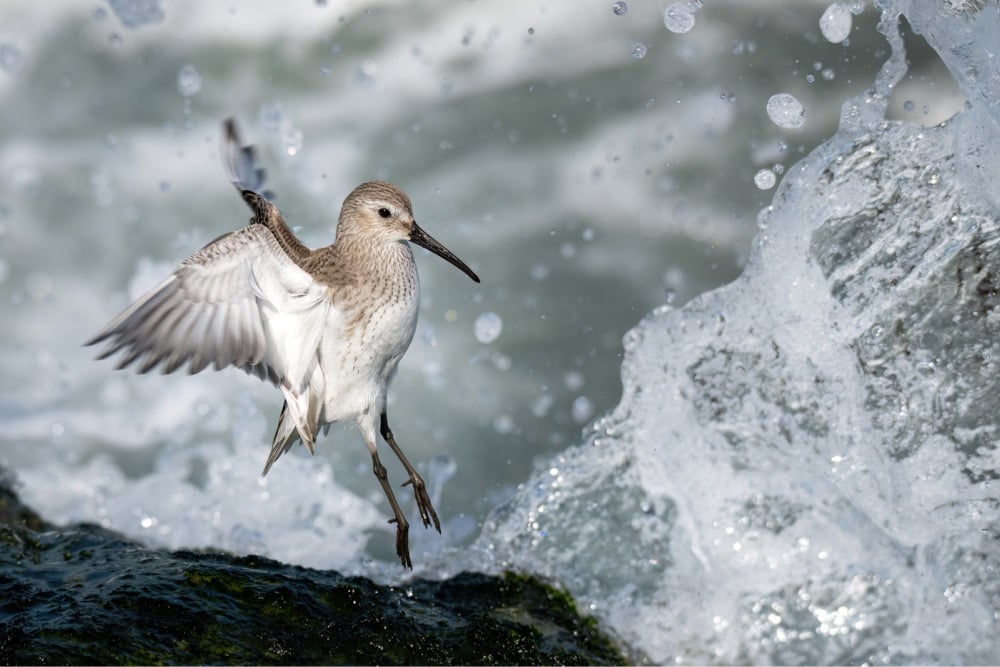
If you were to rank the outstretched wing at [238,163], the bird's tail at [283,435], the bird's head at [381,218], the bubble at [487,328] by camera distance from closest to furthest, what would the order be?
the bird's tail at [283,435]
the bird's head at [381,218]
the outstretched wing at [238,163]
the bubble at [487,328]

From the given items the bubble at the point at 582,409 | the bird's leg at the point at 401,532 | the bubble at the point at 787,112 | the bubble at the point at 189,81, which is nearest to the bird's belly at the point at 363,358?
the bird's leg at the point at 401,532

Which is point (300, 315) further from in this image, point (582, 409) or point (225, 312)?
point (582, 409)

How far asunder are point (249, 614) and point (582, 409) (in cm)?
392

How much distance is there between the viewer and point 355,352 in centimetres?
388

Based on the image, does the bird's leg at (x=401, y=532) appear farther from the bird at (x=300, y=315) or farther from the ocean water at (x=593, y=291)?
the ocean water at (x=593, y=291)

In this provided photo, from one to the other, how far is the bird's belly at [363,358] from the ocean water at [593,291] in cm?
66

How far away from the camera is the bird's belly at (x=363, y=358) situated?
388 centimetres

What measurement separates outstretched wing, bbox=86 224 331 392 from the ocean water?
103 centimetres

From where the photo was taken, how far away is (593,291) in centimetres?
730

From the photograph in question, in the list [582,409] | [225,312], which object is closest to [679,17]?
[225,312]

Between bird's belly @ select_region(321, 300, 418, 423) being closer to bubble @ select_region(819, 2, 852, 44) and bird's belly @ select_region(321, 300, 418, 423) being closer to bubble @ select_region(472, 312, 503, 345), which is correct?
bubble @ select_region(819, 2, 852, 44)

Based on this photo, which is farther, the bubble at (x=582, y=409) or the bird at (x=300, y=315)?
the bubble at (x=582, y=409)

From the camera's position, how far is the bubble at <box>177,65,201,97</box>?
324 inches

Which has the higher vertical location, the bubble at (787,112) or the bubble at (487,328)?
the bubble at (487,328)
